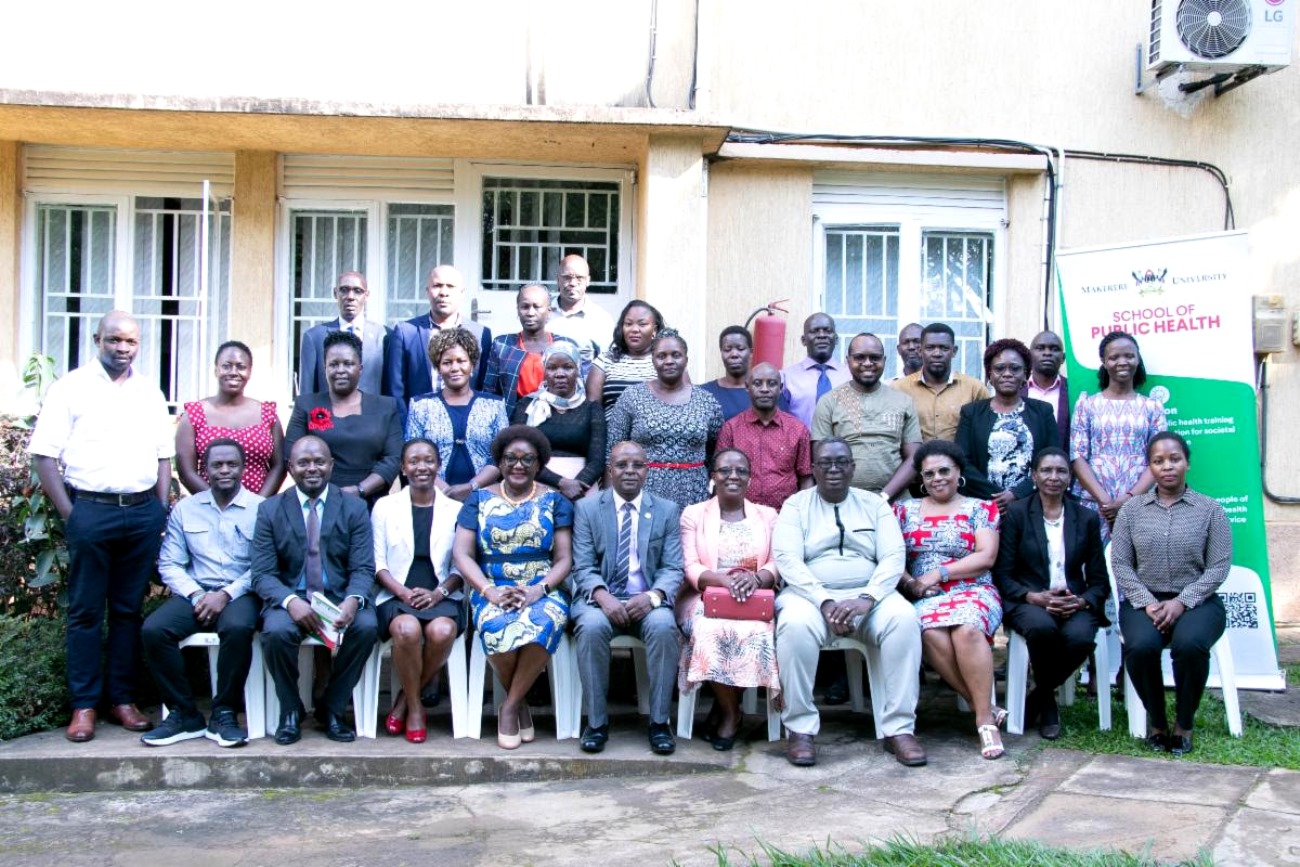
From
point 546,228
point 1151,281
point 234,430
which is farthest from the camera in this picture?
point 546,228

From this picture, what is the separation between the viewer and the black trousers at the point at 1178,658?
231 inches

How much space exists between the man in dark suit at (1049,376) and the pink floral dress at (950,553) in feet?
3.53

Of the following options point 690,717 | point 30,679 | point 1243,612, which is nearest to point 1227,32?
point 1243,612

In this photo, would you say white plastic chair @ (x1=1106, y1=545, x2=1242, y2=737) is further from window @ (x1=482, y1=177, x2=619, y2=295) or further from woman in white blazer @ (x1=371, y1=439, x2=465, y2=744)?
window @ (x1=482, y1=177, x2=619, y2=295)

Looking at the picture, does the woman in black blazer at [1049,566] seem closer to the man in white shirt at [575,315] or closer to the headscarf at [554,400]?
the headscarf at [554,400]

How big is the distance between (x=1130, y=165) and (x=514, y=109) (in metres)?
4.24

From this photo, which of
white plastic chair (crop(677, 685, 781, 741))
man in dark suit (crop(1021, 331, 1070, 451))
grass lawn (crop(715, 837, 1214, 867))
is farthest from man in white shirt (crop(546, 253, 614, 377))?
grass lawn (crop(715, 837, 1214, 867))

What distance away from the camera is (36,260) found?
29.9 ft

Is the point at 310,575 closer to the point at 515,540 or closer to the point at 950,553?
the point at 515,540

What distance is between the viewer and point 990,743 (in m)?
5.88

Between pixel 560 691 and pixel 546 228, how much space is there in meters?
4.00

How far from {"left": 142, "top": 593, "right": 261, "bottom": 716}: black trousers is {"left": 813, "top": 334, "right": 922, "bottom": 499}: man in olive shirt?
2961 mm

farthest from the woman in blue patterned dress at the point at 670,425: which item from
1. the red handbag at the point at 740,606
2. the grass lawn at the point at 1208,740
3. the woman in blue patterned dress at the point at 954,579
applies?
the grass lawn at the point at 1208,740

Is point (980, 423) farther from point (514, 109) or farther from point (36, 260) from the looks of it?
point (36, 260)
